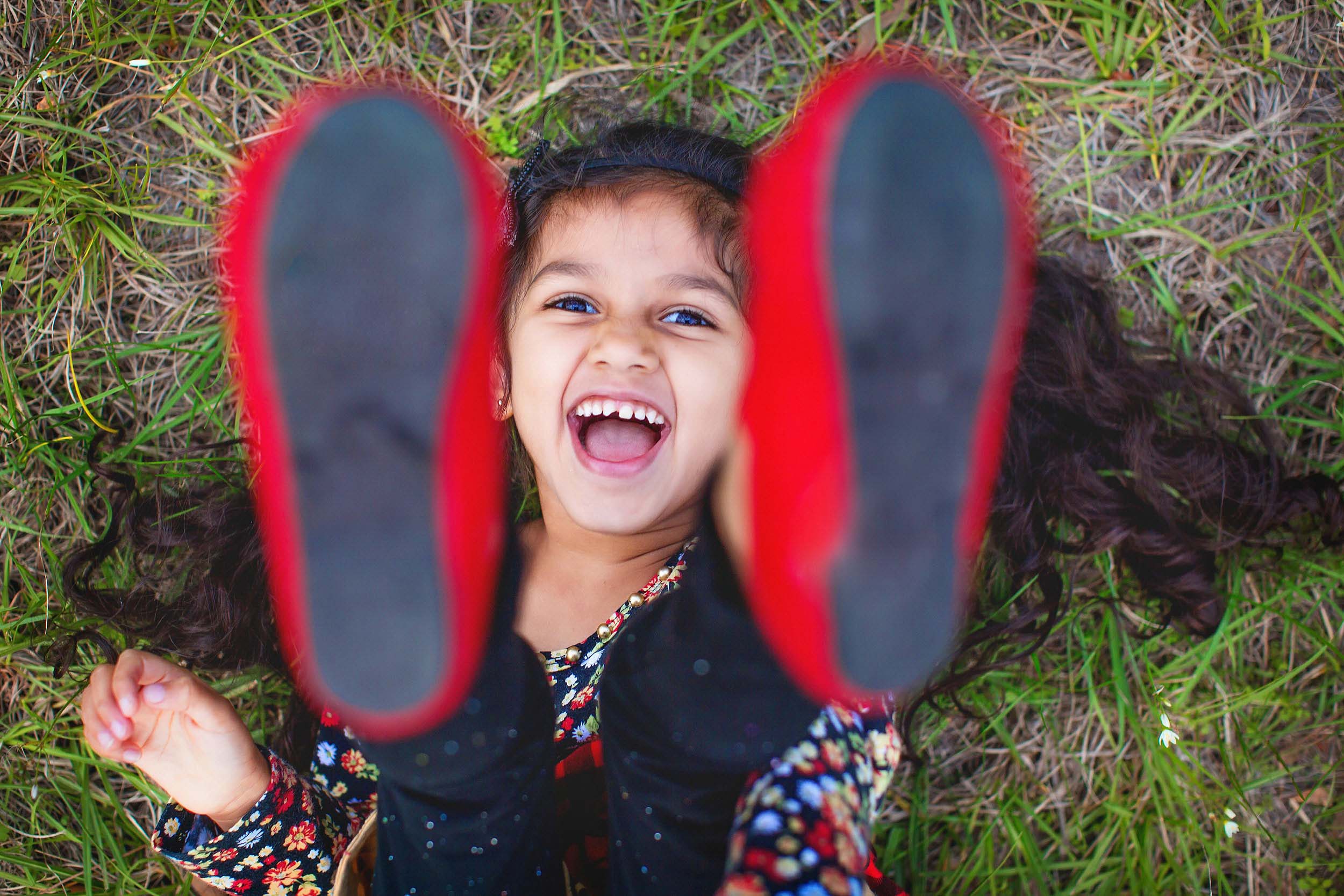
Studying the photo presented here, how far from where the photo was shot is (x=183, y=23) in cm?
136

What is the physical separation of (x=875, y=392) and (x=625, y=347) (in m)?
0.37

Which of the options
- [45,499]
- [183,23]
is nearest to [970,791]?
[45,499]

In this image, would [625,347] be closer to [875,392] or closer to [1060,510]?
[875,392]

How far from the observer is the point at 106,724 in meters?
1.02

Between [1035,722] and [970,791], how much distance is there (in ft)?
0.47

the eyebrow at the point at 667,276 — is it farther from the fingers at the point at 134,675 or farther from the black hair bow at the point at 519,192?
the fingers at the point at 134,675

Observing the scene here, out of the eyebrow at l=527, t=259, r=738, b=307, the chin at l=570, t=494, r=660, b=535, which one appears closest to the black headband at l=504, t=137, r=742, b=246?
the eyebrow at l=527, t=259, r=738, b=307

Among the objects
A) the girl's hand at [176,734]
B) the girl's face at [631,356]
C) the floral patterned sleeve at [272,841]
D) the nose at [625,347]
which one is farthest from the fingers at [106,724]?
→ the nose at [625,347]

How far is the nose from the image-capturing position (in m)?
1.01

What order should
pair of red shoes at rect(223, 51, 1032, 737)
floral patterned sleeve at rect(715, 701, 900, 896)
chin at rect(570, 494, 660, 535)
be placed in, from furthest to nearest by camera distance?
pair of red shoes at rect(223, 51, 1032, 737)
chin at rect(570, 494, 660, 535)
floral patterned sleeve at rect(715, 701, 900, 896)

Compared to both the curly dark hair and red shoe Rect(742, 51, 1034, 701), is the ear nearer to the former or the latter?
the curly dark hair

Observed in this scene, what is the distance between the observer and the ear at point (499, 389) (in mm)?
1197

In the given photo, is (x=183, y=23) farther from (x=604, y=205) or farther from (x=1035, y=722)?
(x=1035, y=722)

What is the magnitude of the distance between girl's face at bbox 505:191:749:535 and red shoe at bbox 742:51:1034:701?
4.0 inches
